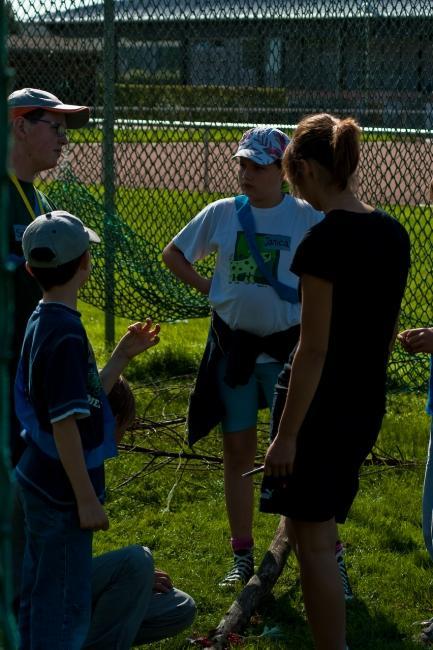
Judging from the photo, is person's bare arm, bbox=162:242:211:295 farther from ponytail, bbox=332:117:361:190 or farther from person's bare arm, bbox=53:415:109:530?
person's bare arm, bbox=53:415:109:530

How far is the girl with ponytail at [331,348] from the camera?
3195 millimetres

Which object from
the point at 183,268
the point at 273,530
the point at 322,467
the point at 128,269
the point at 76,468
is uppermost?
the point at 183,268

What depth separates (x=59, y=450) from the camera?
293 centimetres

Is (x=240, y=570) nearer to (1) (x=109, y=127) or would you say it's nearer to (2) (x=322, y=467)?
(2) (x=322, y=467)

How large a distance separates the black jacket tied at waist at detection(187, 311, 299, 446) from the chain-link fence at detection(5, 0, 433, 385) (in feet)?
8.32

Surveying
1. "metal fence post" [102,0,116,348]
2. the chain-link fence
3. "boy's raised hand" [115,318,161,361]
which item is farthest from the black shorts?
"metal fence post" [102,0,116,348]

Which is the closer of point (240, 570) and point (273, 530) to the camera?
point (240, 570)

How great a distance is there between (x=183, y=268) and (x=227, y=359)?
1.39 ft

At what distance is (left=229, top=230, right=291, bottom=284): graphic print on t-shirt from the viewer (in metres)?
4.28

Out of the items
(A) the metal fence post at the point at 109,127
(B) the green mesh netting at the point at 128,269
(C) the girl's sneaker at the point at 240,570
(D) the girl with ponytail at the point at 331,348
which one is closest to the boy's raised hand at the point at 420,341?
(D) the girl with ponytail at the point at 331,348

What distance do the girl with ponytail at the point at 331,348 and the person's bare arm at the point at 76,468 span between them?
2.03ft

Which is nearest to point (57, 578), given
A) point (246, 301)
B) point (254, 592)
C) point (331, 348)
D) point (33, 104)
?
point (331, 348)

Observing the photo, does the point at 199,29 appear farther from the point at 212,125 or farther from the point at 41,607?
the point at 41,607

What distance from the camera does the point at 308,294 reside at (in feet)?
10.5
